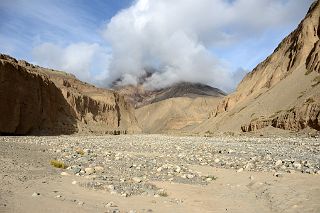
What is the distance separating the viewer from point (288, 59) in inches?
2904

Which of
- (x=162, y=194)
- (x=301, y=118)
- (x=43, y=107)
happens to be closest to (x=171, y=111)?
(x=43, y=107)

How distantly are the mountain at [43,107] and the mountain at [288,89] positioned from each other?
28.3 m

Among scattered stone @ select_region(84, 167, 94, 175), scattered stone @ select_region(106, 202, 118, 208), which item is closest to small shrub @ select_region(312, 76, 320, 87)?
scattered stone @ select_region(84, 167, 94, 175)

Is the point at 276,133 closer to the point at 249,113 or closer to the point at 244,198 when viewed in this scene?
the point at 249,113

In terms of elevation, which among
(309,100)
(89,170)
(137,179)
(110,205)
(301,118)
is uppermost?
(309,100)

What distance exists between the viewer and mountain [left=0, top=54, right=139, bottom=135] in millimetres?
50125

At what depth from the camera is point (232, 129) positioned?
67688 mm

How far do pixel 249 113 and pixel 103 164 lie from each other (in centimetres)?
5451

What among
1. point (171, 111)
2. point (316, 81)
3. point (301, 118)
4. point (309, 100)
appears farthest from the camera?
point (171, 111)

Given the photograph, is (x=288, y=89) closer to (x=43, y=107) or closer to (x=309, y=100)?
(x=309, y=100)

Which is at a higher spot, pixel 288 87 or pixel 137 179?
pixel 288 87

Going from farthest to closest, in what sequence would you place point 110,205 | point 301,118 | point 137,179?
point 301,118 < point 137,179 < point 110,205

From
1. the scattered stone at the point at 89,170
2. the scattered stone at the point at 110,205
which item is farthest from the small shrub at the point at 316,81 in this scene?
the scattered stone at the point at 110,205

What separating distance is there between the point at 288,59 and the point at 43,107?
153ft
